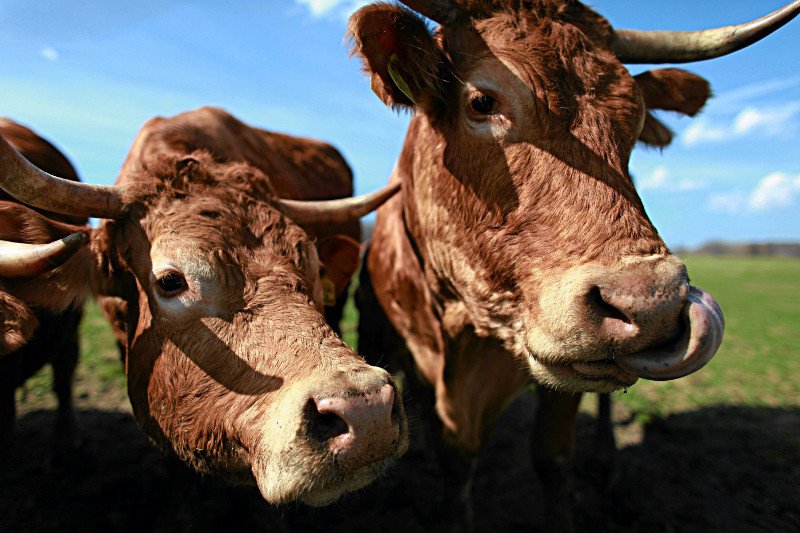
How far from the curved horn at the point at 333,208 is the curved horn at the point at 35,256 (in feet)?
3.59

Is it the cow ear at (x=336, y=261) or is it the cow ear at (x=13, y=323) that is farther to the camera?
the cow ear at (x=336, y=261)

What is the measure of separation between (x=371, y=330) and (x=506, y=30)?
3.02 metres

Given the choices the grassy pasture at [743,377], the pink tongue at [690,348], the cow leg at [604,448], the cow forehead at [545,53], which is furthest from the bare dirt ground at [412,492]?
the cow forehead at [545,53]

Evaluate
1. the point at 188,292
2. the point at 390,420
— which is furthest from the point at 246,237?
the point at 390,420

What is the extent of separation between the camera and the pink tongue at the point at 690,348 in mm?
1774

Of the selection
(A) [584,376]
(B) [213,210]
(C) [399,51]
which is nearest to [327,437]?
(A) [584,376]

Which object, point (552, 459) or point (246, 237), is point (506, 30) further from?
point (552, 459)

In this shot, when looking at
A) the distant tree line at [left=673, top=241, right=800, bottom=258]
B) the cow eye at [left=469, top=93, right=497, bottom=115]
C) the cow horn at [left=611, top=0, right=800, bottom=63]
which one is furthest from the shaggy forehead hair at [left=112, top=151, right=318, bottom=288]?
the distant tree line at [left=673, top=241, right=800, bottom=258]

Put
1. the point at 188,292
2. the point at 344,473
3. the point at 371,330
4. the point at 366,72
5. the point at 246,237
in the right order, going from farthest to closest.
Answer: the point at 371,330
the point at 366,72
the point at 246,237
the point at 188,292
the point at 344,473

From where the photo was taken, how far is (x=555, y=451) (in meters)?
3.70

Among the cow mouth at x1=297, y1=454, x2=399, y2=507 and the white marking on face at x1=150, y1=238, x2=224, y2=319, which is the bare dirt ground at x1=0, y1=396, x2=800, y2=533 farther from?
the cow mouth at x1=297, y1=454, x2=399, y2=507

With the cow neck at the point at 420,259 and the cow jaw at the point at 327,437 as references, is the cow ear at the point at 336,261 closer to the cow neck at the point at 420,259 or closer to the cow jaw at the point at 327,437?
the cow neck at the point at 420,259

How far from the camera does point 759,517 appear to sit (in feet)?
Result: 13.2

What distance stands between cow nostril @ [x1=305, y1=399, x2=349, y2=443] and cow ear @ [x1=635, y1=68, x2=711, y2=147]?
2842mm
